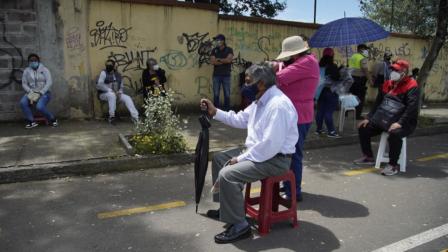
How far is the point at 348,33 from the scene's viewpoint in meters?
7.99

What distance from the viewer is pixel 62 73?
8805 millimetres

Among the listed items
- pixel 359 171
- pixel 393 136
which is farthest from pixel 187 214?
pixel 393 136

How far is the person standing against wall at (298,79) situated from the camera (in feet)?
15.8

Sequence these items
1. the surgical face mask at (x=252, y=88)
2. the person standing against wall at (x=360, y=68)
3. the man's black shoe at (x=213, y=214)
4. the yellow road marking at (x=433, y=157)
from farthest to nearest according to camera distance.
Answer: the person standing against wall at (x=360, y=68), the yellow road marking at (x=433, y=157), the man's black shoe at (x=213, y=214), the surgical face mask at (x=252, y=88)

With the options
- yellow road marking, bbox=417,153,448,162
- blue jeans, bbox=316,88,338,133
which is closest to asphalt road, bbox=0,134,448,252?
yellow road marking, bbox=417,153,448,162

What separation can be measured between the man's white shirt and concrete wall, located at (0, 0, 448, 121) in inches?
229

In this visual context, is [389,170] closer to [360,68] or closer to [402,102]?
[402,102]

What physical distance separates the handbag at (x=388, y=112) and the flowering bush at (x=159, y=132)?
2.99 m

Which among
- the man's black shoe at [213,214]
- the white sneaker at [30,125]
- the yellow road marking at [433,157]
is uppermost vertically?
the white sneaker at [30,125]

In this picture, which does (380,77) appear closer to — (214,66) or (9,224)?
(214,66)

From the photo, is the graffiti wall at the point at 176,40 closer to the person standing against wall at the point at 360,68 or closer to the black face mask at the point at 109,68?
the black face mask at the point at 109,68

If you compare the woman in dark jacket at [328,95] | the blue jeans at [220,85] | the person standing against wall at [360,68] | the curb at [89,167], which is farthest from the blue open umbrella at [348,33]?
the curb at [89,167]

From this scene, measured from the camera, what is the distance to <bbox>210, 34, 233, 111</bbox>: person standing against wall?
9789mm

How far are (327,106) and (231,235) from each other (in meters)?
4.85
